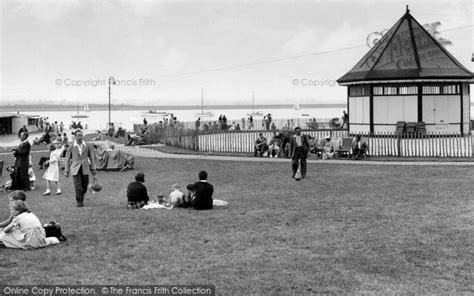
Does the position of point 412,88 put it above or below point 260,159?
above

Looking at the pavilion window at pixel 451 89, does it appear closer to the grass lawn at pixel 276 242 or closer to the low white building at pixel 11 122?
the grass lawn at pixel 276 242

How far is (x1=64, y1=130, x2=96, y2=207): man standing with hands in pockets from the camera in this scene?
1521cm

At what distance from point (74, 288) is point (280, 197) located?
928 centimetres

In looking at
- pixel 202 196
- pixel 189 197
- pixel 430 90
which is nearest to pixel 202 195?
pixel 202 196

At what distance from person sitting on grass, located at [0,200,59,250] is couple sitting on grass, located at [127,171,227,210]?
419 centimetres

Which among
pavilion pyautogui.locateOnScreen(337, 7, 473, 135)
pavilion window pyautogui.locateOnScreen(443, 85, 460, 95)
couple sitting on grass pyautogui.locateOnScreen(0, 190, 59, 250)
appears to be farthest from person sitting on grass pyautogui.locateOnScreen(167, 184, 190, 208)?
pavilion window pyautogui.locateOnScreen(443, 85, 460, 95)

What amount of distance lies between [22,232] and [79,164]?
15.4 feet

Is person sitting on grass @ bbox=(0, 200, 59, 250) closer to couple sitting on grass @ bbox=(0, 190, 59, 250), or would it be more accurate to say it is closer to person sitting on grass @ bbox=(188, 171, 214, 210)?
couple sitting on grass @ bbox=(0, 190, 59, 250)

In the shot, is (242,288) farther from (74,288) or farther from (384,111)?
(384,111)

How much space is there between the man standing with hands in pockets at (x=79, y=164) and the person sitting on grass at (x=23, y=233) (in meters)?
4.35

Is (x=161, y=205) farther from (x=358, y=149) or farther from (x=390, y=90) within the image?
(x=390, y=90)

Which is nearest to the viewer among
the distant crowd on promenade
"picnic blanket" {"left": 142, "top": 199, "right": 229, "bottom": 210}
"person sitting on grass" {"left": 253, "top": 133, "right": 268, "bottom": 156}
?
"picnic blanket" {"left": 142, "top": 199, "right": 229, "bottom": 210}

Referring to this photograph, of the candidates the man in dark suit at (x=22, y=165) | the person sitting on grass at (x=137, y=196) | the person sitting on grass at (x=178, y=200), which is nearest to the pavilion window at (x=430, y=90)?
the man in dark suit at (x=22, y=165)

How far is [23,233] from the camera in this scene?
418 inches
